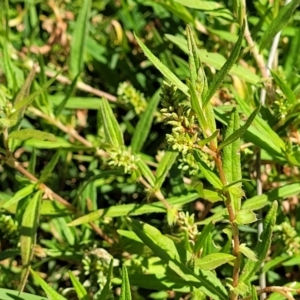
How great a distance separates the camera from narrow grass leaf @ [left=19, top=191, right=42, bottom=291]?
1415mm

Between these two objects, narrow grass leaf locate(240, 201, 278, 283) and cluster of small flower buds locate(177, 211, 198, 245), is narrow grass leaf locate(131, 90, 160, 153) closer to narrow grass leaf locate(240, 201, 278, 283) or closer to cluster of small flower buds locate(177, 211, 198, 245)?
cluster of small flower buds locate(177, 211, 198, 245)

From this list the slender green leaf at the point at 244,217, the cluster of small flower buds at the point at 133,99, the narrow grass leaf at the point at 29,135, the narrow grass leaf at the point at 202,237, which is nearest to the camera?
the slender green leaf at the point at 244,217

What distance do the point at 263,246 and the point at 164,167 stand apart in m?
0.34

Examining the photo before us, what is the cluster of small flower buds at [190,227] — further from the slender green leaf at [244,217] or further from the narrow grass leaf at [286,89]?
the narrow grass leaf at [286,89]

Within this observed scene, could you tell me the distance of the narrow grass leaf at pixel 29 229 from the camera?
1415 mm

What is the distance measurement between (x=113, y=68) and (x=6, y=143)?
693mm

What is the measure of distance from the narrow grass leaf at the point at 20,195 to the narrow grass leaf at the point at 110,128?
247 mm

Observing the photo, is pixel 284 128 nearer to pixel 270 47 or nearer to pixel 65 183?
pixel 270 47

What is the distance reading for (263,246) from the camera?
1.20m

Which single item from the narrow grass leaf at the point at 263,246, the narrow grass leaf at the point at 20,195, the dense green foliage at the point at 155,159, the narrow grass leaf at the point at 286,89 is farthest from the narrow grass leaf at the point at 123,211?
the narrow grass leaf at the point at 286,89

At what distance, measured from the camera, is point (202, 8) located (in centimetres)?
154

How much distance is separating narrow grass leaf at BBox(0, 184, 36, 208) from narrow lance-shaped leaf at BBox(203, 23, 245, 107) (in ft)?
2.05

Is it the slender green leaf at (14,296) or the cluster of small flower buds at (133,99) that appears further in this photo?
the cluster of small flower buds at (133,99)

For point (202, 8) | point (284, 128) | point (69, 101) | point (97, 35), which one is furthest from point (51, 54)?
point (284, 128)
